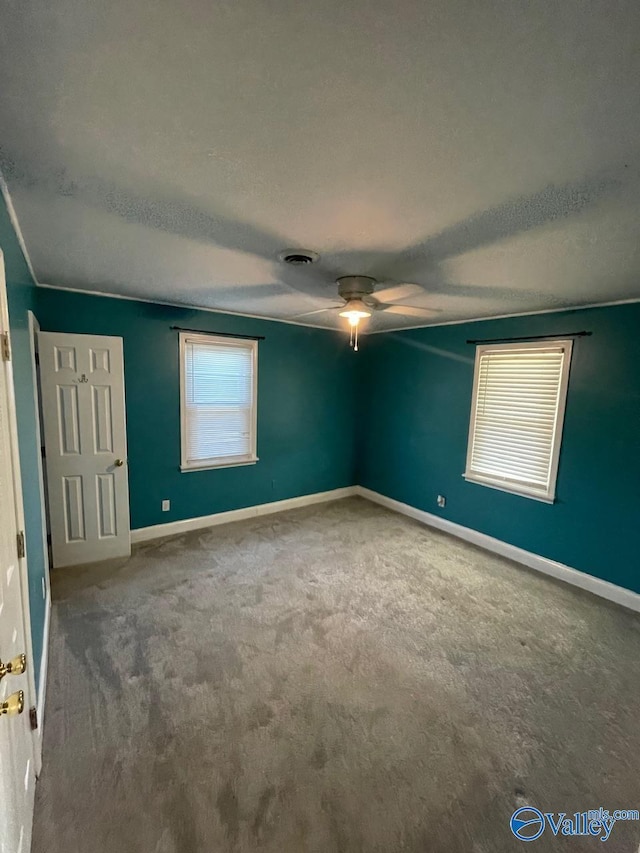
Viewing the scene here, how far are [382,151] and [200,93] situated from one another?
56 cm

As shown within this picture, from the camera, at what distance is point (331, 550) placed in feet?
12.4

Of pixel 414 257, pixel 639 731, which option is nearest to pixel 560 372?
pixel 414 257

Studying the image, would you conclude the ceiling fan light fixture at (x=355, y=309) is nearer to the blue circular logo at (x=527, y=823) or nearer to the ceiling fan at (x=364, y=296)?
the ceiling fan at (x=364, y=296)

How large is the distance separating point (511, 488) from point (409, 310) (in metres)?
2.04

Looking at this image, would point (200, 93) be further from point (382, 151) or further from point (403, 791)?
point (403, 791)

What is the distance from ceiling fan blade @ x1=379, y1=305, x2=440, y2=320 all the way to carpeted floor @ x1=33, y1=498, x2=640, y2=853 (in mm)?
2455

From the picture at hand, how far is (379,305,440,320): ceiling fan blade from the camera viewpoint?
11.3 ft

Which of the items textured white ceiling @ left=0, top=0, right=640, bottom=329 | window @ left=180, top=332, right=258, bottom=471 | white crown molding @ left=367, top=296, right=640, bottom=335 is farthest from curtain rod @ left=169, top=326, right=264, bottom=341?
white crown molding @ left=367, top=296, right=640, bottom=335

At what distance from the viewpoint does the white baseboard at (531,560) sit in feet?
9.96

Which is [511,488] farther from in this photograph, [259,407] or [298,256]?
[298,256]

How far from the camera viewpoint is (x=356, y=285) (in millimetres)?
2432

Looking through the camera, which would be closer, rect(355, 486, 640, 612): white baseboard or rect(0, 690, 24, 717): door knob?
rect(0, 690, 24, 717): door knob

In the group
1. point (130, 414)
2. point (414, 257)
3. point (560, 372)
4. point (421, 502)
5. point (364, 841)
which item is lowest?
point (364, 841)

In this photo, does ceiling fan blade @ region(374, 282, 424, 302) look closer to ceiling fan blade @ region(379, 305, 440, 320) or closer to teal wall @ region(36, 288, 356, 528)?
ceiling fan blade @ region(379, 305, 440, 320)
